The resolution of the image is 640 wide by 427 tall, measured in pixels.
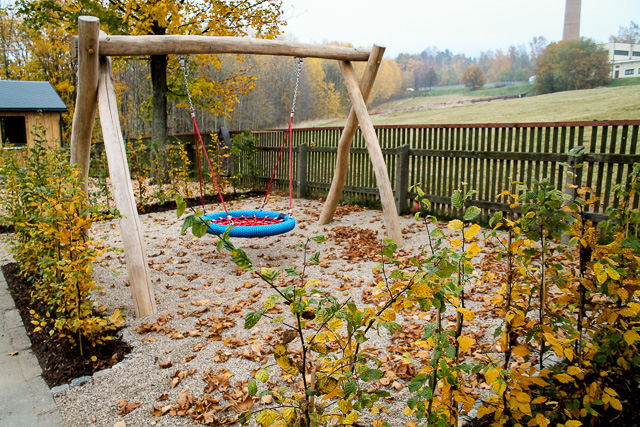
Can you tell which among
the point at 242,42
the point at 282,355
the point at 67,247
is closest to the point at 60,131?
the point at 242,42

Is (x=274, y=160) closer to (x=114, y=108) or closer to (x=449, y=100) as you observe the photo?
(x=114, y=108)

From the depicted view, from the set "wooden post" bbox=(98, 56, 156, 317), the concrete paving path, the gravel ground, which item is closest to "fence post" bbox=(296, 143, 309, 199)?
the gravel ground

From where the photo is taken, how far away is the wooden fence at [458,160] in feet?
19.6

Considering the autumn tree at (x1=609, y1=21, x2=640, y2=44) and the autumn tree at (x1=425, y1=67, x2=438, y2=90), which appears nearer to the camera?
the autumn tree at (x1=609, y1=21, x2=640, y2=44)

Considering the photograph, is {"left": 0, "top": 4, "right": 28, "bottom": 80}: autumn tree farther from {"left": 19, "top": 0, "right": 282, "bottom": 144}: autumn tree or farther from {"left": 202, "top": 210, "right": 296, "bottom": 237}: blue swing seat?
{"left": 202, "top": 210, "right": 296, "bottom": 237}: blue swing seat

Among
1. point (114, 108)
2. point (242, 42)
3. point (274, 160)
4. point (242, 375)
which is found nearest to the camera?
point (242, 375)

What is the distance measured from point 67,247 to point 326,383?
2.49 metres

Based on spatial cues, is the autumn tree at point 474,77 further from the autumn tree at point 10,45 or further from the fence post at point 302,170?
the fence post at point 302,170

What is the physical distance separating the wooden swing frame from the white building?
95.9 feet

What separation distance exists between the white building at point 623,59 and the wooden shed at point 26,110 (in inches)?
1222

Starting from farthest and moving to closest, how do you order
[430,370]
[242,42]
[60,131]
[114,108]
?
1. [60,131]
2. [242,42]
3. [114,108]
4. [430,370]

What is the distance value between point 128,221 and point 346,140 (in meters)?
3.81

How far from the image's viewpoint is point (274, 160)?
11016 millimetres

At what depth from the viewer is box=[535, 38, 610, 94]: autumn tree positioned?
1205 inches
